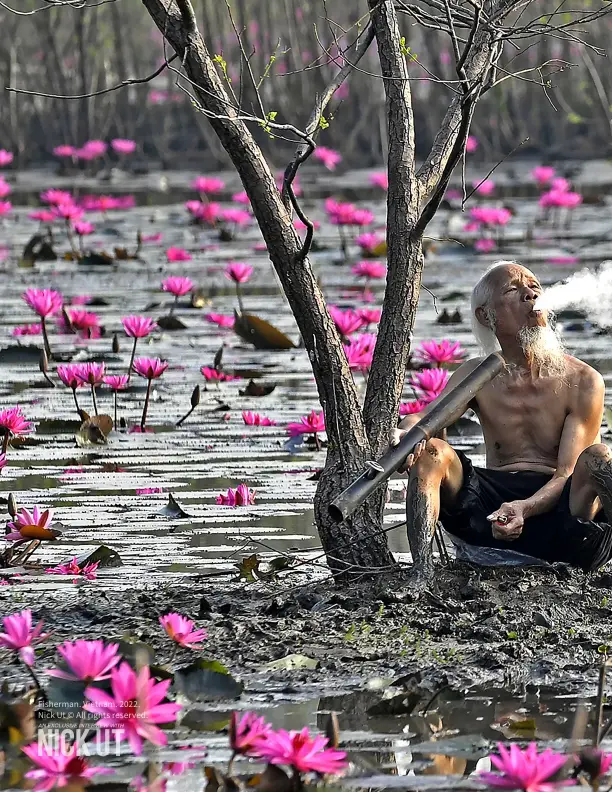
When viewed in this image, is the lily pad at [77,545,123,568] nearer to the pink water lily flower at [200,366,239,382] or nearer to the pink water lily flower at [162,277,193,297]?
the pink water lily flower at [200,366,239,382]

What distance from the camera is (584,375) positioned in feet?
15.0

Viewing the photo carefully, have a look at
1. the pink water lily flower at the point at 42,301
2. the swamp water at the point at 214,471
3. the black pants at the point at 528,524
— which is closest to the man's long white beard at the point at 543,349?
the black pants at the point at 528,524

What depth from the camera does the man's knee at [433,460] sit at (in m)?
4.33

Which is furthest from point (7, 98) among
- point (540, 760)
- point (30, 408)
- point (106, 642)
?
point (540, 760)

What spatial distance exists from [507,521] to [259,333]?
14.3ft

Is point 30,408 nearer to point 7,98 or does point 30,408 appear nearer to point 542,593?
point 542,593

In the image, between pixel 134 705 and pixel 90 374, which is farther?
pixel 90 374

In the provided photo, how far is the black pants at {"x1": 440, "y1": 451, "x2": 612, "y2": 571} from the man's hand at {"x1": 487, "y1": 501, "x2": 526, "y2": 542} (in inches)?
7.1

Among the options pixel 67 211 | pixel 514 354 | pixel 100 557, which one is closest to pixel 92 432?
pixel 100 557

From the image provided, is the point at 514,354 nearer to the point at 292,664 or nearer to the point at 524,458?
the point at 524,458

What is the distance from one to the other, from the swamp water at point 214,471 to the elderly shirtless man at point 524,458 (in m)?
0.38

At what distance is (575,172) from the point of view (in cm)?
1931

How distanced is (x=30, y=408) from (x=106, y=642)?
3.40 m

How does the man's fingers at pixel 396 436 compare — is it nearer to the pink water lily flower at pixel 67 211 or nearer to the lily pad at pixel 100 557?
the lily pad at pixel 100 557
